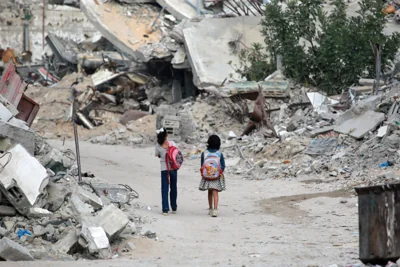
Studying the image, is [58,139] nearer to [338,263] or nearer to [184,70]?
[184,70]

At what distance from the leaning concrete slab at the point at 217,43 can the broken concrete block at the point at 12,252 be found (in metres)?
17.1

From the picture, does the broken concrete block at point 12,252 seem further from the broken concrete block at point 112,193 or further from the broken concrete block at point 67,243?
the broken concrete block at point 112,193

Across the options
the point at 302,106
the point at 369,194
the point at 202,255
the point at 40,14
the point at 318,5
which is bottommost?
the point at 202,255

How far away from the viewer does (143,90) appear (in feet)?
95.3

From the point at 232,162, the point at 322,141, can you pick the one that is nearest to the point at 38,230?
the point at 322,141

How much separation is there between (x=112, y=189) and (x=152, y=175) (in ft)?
17.3

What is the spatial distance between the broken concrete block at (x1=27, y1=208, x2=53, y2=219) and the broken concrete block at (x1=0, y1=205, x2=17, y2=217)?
0.17 m

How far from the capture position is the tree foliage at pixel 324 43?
69.3ft

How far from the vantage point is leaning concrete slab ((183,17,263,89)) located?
25391 millimetres

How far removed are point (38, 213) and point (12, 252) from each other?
1505 millimetres

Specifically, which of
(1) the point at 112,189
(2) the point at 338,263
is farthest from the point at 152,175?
(2) the point at 338,263

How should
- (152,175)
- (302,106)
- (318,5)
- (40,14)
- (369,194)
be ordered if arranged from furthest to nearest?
(40,14) < (318,5) < (302,106) < (152,175) < (369,194)

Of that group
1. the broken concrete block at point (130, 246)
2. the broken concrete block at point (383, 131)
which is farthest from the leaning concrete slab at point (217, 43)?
the broken concrete block at point (130, 246)

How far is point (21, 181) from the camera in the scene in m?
9.16
